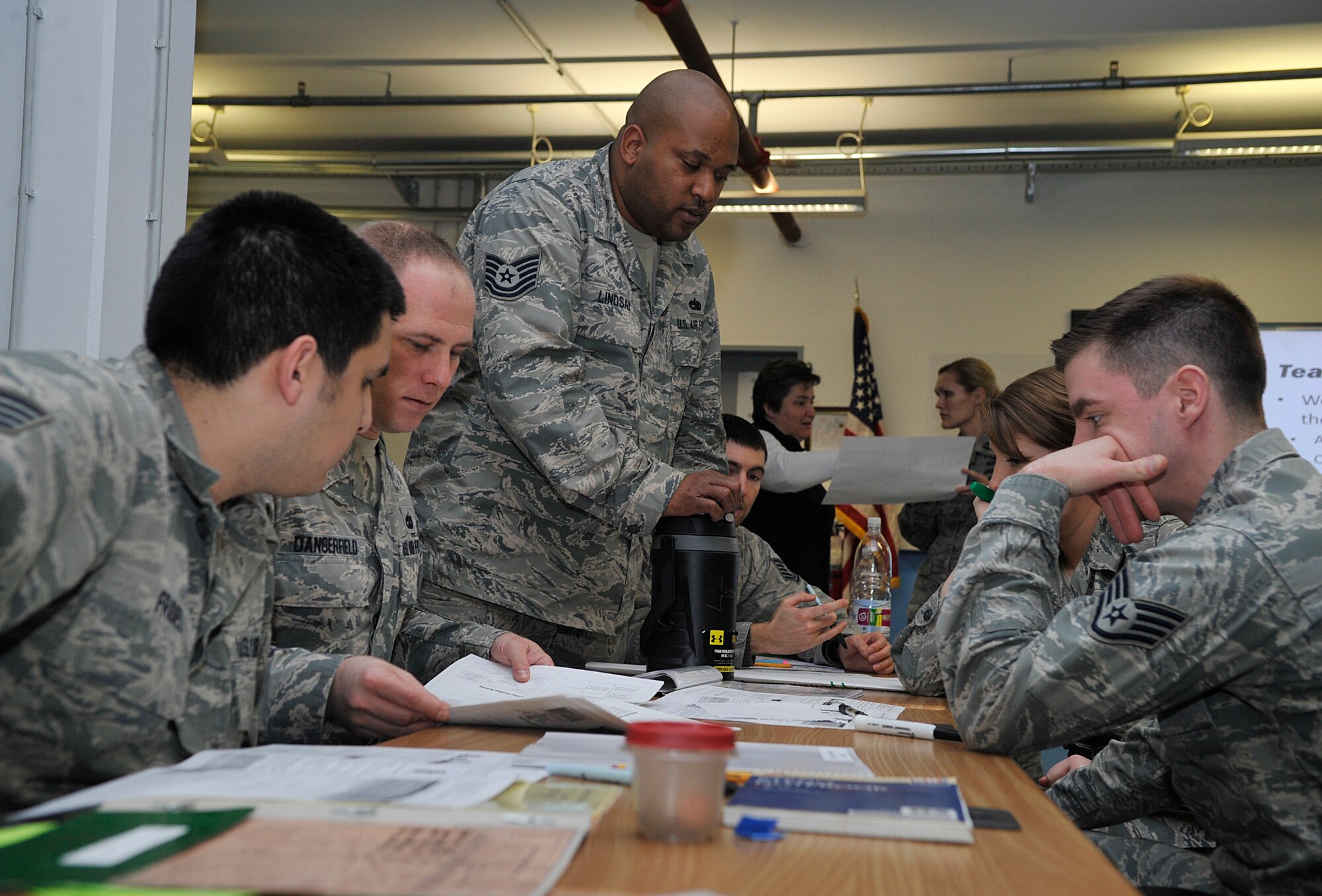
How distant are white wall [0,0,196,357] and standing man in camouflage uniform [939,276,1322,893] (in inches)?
58.0

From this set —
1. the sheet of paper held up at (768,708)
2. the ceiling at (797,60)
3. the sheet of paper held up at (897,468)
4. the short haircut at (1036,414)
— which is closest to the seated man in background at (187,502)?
the sheet of paper held up at (768,708)

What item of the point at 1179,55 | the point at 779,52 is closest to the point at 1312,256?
the point at 1179,55

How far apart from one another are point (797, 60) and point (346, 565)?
487cm

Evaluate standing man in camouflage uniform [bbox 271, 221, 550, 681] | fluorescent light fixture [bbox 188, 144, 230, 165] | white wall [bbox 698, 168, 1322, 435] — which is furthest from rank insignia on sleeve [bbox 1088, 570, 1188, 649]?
fluorescent light fixture [bbox 188, 144, 230, 165]

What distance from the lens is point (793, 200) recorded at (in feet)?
18.6

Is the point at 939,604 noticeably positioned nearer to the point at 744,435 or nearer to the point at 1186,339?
the point at 1186,339

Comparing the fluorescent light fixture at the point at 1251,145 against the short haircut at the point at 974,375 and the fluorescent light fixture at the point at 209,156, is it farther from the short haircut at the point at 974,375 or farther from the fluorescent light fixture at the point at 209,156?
the fluorescent light fixture at the point at 209,156

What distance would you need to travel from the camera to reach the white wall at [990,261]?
259 inches

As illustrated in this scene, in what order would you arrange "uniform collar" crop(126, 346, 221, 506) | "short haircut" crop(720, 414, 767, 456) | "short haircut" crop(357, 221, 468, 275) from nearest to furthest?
"uniform collar" crop(126, 346, 221, 506) < "short haircut" crop(357, 221, 468, 275) < "short haircut" crop(720, 414, 767, 456)

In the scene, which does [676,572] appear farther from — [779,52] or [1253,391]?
[779,52]

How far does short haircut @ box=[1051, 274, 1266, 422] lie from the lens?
57.7 inches

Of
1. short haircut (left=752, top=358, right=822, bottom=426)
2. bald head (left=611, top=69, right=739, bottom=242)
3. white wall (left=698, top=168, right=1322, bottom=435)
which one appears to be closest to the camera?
bald head (left=611, top=69, right=739, bottom=242)

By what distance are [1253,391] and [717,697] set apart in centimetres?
86

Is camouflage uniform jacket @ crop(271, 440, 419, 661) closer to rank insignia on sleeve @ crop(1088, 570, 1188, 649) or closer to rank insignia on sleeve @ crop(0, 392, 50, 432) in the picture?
rank insignia on sleeve @ crop(0, 392, 50, 432)
